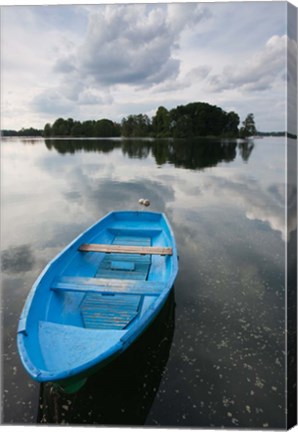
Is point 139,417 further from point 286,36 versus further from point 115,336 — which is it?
point 286,36

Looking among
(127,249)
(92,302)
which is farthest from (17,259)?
(92,302)

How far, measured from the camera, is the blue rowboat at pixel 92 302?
93.0 inches

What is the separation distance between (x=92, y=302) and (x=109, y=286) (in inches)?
13.1

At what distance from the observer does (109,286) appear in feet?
11.4

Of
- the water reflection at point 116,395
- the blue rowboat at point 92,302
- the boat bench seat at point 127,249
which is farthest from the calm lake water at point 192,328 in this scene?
the boat bench seat at point 127,249

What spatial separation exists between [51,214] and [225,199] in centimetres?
460

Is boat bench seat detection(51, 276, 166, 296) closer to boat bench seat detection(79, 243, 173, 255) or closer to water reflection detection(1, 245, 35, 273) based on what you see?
boat bench seat detection(79, 243, 173, 255)

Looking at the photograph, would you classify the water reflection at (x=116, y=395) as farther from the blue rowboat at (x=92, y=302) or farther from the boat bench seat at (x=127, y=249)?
the boat bench seat at (x=127, y=249)

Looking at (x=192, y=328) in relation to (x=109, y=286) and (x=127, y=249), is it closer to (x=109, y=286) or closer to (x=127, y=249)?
(x=109, y=286)

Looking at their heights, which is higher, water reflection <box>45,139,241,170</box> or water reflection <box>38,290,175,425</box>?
water reflection <box>45,139,241,170</box>

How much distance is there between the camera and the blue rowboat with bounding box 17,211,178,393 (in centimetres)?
236

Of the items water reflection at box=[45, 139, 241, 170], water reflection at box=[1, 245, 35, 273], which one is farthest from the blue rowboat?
water reflection at box=[45, 139, 241, 170]

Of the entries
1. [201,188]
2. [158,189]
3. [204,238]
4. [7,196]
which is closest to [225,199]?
[201,188]

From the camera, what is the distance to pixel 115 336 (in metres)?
2.57
